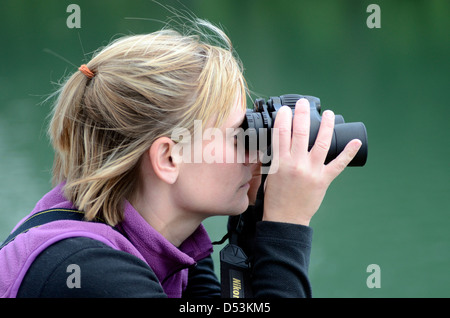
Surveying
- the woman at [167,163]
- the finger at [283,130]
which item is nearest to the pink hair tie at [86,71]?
the woman at [167,163]

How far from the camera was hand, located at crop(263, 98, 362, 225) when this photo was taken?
2.77ft

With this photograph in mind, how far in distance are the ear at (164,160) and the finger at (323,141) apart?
21 cm

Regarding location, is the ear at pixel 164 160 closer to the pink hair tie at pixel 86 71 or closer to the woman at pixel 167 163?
the woman at pixel 167 163

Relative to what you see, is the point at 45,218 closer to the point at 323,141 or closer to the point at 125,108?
the point at 125,108

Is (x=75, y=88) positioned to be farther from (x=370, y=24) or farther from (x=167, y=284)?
(x=370, y=24)

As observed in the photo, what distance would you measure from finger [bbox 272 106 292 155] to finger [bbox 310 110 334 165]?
42mm

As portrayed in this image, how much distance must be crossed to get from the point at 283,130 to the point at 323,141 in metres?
0.06

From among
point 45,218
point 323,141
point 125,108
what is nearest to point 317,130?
point 323,141

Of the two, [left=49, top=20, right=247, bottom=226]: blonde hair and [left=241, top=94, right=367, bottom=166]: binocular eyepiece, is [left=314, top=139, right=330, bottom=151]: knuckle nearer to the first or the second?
[left=241, top=94, right=367, bottom=166]: binocular eyepiece
